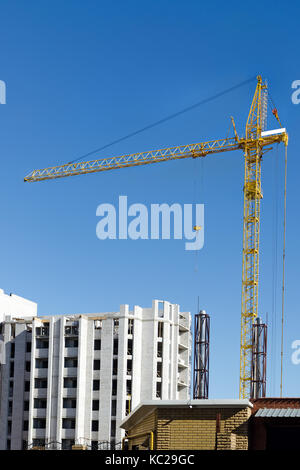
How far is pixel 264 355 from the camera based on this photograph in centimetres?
9944

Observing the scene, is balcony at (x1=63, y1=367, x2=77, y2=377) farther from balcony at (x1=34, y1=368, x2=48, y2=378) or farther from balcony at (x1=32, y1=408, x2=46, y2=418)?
balcony at (x1=32, y1=408, x2=46, y2=418)

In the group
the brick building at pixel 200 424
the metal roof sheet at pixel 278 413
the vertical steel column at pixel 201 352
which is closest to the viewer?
the metal roof sheet at pixel 278 413

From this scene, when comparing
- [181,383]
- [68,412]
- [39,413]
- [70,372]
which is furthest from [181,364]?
[39,413]

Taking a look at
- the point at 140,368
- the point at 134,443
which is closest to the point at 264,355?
the point at 140,368

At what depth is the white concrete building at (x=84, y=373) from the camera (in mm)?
97062

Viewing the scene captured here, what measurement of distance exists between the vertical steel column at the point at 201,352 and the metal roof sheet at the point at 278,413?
219 ft

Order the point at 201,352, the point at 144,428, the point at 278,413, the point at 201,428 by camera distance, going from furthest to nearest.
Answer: the point at 201,352
the point at 144,428
the point at 201,428
the point at 278,413

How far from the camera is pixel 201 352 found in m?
96.4

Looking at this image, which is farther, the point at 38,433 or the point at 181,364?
the point at 181,364

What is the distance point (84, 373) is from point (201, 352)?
587 inches

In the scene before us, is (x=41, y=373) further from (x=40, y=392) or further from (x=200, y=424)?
(x=200, y=424)

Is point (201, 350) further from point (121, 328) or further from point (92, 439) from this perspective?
point (92, 439)

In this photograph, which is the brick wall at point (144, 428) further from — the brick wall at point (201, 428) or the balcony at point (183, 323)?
the balcony at point (183, 323)

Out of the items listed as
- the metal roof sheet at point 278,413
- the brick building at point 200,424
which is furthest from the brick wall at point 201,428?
the metal roof sheet at point 278,413
